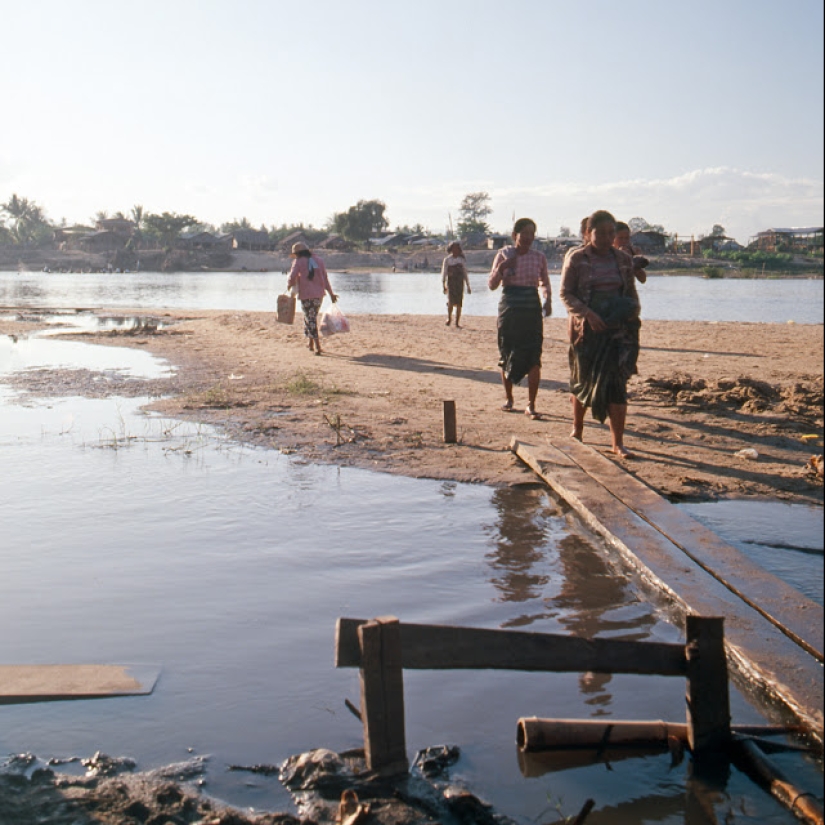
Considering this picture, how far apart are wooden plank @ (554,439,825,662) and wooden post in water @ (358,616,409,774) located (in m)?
1.64

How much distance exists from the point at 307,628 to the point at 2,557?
205cm

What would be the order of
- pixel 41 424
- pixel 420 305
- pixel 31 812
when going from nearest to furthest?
1. pixel 31 812
2. pixel 41 424
3. pixel 420 305

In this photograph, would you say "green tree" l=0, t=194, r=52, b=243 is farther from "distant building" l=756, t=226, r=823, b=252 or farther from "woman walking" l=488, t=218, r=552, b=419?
"woman walking" l=488, t=218, r=552, b=419

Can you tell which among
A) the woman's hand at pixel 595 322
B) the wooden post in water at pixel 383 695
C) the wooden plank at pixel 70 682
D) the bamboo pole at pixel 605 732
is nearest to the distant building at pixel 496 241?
the woman's hand at pixel 595 322

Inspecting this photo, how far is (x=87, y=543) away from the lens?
5395mm

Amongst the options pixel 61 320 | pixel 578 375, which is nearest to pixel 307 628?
pixel 578 375

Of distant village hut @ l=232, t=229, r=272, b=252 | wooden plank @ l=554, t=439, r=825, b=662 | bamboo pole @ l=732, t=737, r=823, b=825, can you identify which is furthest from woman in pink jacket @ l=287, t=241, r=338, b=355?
distant village hut @ l=232, t=229, r=272, b=252

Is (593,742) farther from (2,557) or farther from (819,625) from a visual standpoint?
(2,557)

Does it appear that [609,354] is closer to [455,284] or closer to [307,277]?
[307,277]

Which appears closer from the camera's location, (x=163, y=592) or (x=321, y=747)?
(x=321, y=747)

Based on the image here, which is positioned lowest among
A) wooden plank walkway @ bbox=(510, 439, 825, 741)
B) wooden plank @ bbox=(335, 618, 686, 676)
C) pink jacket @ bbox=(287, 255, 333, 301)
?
wooden plank walkway @ bbox=(510, 439, 825, 741)

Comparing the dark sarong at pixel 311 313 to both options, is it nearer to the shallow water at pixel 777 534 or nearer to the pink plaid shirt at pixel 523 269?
the pink plaid shirt at pixel 523 269

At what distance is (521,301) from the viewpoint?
27.3 feet

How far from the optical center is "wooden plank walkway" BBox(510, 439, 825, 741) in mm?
3367
